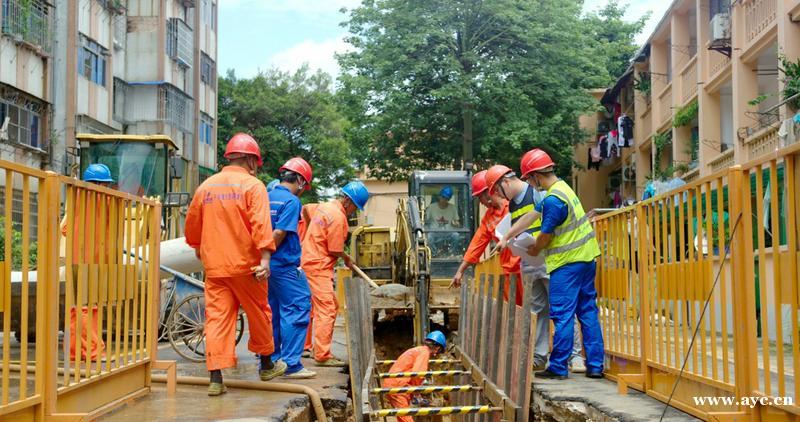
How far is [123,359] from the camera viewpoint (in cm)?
599

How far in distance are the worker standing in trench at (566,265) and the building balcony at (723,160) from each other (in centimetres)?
1269

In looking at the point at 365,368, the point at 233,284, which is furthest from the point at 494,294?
the point at 233,284

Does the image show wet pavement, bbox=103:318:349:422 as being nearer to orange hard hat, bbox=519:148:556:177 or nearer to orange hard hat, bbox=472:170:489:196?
orange hard hat, bbox=519:148:556:177

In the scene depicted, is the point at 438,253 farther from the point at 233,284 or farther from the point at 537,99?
the point at 537,99

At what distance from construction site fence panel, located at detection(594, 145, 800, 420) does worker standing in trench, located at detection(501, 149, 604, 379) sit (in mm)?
292

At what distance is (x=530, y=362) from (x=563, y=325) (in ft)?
6.00

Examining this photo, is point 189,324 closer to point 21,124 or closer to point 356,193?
point 356,193

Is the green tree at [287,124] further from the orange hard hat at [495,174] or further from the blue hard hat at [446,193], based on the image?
the orange hard hat at [495,174]

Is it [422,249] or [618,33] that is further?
[618,33]

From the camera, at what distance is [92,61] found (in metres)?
26.7

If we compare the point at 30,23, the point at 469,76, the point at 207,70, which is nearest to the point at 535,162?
the point at 30,23

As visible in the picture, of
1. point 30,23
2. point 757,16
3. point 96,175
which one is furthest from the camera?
point 30,23

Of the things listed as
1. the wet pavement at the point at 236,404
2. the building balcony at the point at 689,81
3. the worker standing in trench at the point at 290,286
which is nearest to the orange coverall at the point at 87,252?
the wet pavement at the point at 236,404

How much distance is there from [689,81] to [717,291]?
19893 mm
